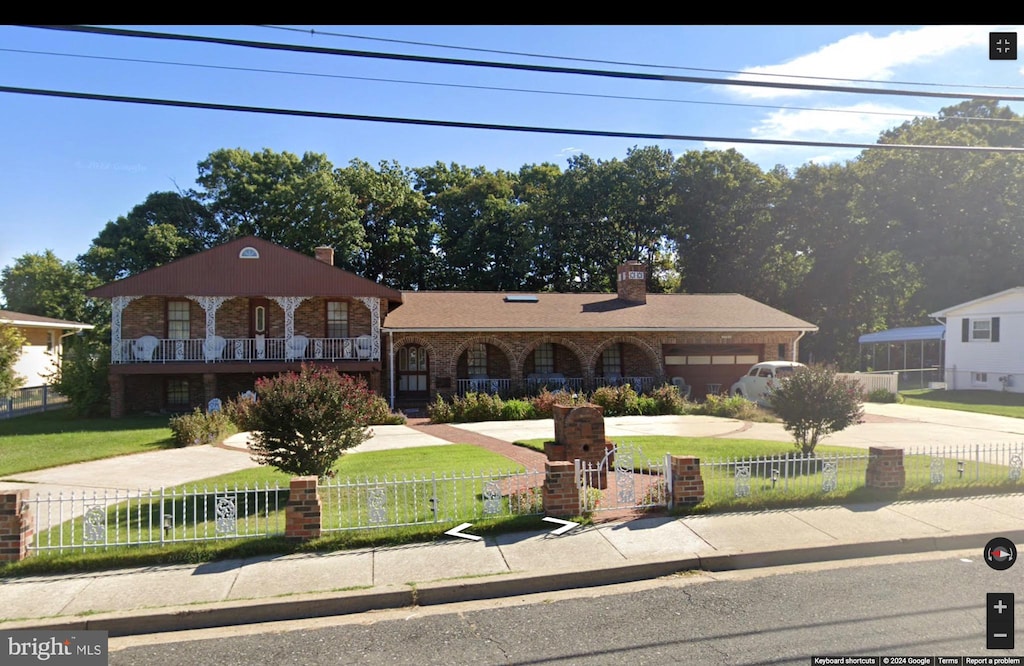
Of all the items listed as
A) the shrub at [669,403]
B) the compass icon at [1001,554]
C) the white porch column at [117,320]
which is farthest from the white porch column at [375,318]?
the compass icon at [1001,554]

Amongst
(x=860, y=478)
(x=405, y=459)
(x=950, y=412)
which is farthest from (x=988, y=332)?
(x=405, y=459)

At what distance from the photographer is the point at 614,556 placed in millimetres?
6715

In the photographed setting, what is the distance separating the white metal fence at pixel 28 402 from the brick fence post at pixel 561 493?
2041 cm

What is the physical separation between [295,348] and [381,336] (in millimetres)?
3011

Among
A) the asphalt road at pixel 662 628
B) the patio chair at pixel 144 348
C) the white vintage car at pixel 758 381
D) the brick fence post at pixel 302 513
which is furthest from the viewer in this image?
the white vintage car at pixel 758 381

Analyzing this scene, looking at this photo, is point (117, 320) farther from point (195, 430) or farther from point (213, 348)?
point (195, 430)

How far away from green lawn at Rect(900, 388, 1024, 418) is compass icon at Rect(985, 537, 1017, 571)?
17.0m

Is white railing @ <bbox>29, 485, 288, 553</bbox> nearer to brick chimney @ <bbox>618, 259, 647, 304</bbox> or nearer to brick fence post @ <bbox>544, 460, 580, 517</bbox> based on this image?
brick fence post @ <bbox>544, 460, 580, 517</bbox>

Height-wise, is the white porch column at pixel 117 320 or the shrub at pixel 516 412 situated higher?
the white porch column at pixel 117 320

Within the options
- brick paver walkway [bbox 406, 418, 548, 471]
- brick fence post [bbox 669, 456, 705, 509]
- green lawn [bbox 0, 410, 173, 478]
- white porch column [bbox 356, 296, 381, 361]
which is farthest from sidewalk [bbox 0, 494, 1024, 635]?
white porch column [bbox 356, 296, 381, 361]

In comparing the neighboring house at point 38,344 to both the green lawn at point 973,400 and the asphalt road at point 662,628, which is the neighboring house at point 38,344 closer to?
the asphalt road at point 662,628

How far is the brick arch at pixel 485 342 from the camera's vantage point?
2333 cm

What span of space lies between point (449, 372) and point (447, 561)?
54.7ft

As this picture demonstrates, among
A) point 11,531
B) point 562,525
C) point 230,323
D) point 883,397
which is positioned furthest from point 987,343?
point 11,531
